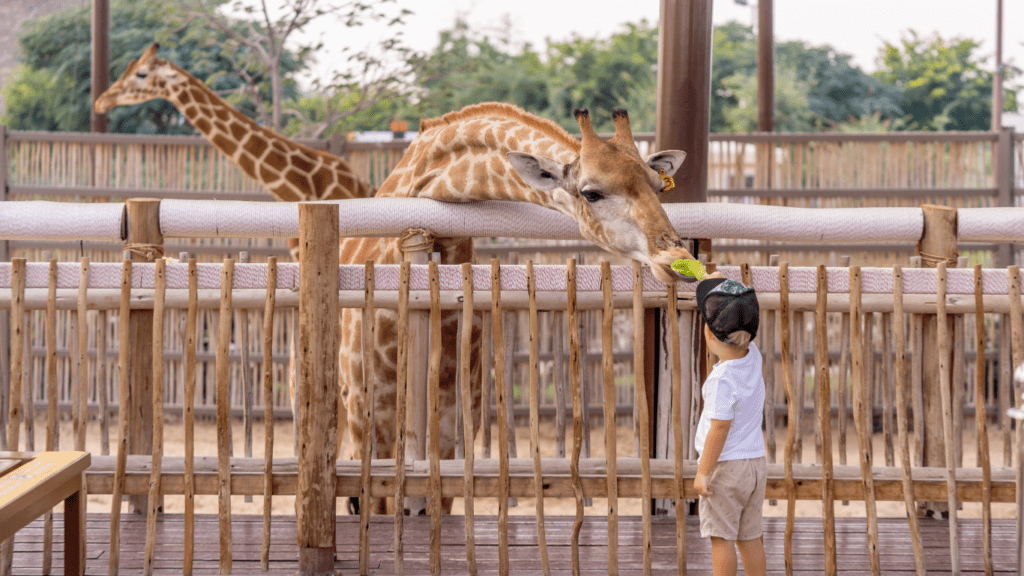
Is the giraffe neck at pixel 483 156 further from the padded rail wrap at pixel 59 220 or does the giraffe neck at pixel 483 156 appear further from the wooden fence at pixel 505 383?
the padded rail wrap at pixel 59 220

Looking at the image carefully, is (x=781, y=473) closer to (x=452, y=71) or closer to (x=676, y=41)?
(x=676, y=41)

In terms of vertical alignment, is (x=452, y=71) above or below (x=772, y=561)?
above

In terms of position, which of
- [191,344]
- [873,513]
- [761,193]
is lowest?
[873,513]

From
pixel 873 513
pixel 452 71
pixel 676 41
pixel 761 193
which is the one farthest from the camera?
pixel 452 71

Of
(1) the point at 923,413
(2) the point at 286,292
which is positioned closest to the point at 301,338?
(2) the point at 286,292

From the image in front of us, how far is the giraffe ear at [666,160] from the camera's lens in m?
3.11

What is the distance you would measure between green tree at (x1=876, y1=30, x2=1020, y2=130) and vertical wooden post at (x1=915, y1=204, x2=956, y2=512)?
24028 mm

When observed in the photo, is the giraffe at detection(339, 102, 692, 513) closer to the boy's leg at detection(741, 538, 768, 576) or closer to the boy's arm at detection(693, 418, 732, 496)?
the boy's arm at detection(693, 418, 732, 496)

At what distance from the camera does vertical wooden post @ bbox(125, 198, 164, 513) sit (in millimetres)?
3248

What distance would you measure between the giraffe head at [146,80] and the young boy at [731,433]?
5328mm

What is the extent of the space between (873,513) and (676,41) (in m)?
2.18

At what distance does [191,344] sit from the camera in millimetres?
2936

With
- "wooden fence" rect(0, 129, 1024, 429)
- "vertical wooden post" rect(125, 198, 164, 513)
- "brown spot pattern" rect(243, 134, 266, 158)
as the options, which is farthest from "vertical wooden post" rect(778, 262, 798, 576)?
"wooden fence" rect(0, 129, 1024, 429)

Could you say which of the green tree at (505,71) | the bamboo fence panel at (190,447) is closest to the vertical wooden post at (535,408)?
the bamboo fence panel at (190,447)
